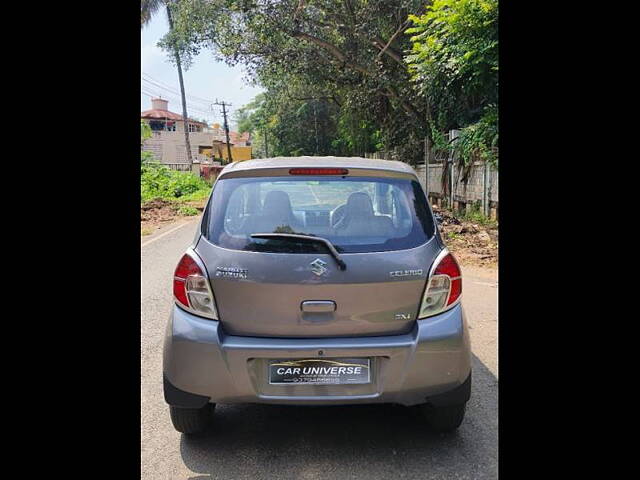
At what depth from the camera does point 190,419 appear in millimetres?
3074

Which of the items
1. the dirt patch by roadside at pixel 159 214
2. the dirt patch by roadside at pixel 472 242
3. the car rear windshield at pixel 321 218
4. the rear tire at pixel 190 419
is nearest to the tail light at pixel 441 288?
the car rear windshield at pixel 321 218

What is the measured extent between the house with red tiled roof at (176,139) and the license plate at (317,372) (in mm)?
52203

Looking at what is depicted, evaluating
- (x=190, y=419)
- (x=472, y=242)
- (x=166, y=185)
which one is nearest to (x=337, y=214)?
(x=190, y=419)

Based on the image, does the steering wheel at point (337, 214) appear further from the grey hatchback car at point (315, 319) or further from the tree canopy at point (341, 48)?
the tree canopy at point (341, 48)

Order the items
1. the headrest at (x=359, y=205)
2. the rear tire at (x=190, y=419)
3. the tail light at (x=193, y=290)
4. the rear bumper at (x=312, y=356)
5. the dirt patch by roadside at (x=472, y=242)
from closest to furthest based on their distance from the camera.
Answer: the rear bumper at (x=312, y=356) < the tail light at (x=193, y=290) < the rear tire at (x=190, y=419) < the headrest at (x=359, y=205) < the dirt patch by roadside at (x=472, y=242)

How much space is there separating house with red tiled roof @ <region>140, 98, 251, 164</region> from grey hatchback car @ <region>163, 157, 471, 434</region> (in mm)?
51944

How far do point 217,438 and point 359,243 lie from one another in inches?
56.1

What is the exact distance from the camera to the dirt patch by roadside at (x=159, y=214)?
15.0m

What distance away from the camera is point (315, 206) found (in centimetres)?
366

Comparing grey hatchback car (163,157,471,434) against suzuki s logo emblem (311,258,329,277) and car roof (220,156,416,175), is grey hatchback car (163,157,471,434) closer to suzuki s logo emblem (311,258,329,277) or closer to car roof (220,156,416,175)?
suzuki s logo emblem (311,258,329,277)

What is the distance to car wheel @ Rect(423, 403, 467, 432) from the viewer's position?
3.06 meters

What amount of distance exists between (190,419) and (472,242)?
7.70 meters
